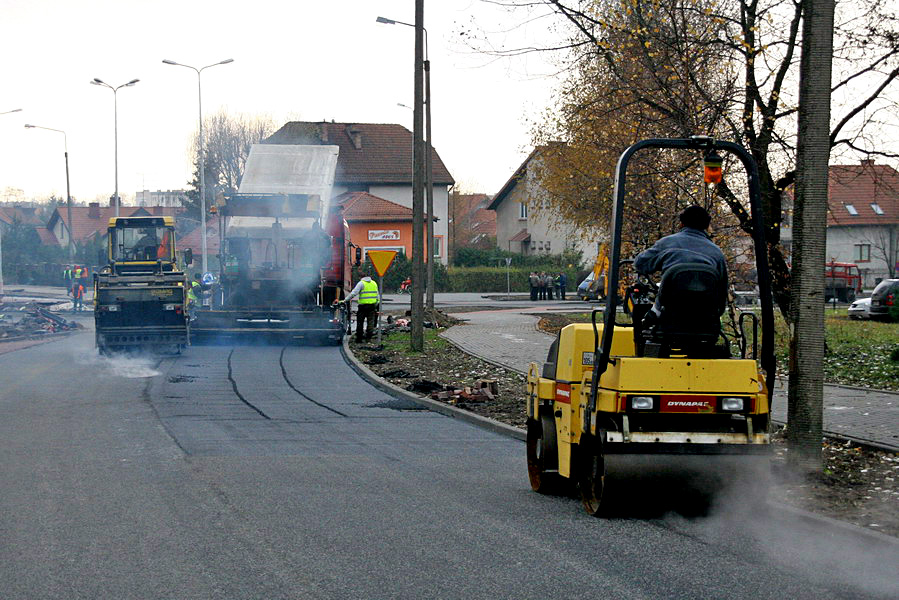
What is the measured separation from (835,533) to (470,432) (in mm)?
6056

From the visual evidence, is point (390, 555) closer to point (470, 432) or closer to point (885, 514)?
point (885, 514)

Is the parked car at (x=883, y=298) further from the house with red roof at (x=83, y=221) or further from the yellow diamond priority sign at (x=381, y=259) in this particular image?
the house with red roof at (x=83, y=221)

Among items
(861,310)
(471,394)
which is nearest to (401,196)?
(861,310)

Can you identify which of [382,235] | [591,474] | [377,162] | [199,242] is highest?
[377,162]

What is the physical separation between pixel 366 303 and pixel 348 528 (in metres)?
18.4

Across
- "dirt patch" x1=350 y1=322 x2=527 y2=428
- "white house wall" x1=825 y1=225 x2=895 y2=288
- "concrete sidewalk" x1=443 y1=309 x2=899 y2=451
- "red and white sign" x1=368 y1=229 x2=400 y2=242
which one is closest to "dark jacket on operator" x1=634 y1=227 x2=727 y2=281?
"concrete sidewalk" x1=443 y1=309 x2=899 y2=451

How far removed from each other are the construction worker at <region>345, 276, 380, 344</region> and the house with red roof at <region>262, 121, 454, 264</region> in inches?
1831

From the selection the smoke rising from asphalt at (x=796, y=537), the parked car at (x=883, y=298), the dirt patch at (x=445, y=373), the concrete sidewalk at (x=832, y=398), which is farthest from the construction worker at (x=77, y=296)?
the smoke rising from asphalt at (x=796, y=537)

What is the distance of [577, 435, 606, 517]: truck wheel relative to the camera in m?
7.23

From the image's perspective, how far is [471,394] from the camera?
49.3 ft

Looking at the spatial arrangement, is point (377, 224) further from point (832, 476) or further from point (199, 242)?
point (832, 476)

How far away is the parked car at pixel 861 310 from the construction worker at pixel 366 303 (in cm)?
1844

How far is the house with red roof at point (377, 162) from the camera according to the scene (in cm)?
7438

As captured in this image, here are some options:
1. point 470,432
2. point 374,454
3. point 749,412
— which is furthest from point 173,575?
point 470,432
